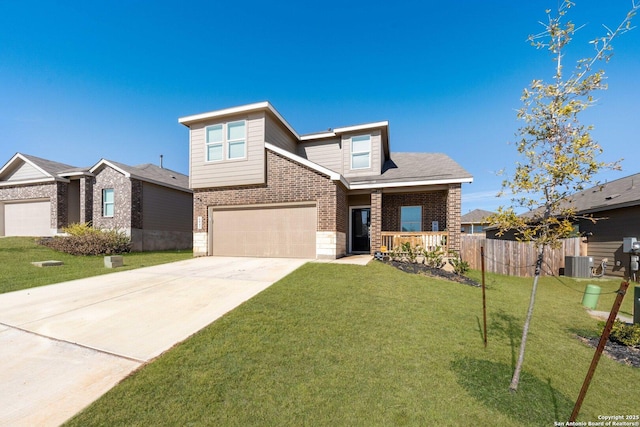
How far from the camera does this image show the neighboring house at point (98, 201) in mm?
14992

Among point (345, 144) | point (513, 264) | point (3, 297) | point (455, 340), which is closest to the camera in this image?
point (455, 340)

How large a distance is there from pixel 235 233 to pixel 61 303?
6.48m

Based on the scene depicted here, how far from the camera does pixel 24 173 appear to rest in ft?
56.6

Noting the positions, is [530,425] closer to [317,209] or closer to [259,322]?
[259,322]

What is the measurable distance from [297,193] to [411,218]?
557cm

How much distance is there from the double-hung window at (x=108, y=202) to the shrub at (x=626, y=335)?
20.4m

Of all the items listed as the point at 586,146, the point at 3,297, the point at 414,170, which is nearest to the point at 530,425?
the point at 586,146

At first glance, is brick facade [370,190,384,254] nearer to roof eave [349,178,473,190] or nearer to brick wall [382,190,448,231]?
roof eave [349,178,473,190]

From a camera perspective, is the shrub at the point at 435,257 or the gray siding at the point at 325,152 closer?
the shrub at the point at 435,257

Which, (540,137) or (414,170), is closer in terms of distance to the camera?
(540,137)

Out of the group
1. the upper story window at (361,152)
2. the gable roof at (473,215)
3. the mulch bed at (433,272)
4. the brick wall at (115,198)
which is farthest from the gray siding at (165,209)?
the gable roof at (473,215)

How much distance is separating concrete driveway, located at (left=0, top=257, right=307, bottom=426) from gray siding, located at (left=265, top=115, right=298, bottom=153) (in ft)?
20.4

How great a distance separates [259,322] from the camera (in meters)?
4.30

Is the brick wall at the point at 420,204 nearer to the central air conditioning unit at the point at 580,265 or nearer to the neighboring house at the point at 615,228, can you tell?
the neighboring house at the point at 615,228
